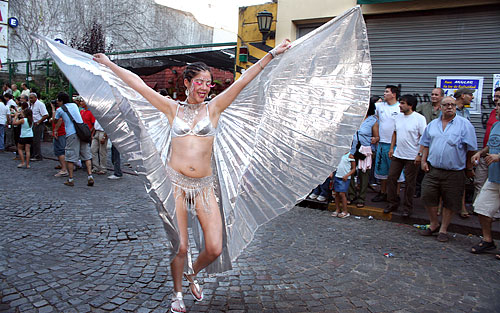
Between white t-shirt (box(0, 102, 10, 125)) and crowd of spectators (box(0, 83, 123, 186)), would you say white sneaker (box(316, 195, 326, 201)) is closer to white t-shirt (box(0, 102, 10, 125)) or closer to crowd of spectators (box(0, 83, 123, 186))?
crowd of spectators (box(0, 83, 123, 186))

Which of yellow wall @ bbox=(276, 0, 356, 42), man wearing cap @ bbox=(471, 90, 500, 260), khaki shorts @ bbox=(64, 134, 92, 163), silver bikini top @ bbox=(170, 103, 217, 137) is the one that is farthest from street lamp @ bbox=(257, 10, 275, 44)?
silver bikini top @ bbox=(170, 103, 217, 137)

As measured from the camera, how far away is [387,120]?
6902 millimetres

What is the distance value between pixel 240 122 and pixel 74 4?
63.8ft

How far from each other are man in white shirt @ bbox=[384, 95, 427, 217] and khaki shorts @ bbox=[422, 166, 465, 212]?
0.68 metres

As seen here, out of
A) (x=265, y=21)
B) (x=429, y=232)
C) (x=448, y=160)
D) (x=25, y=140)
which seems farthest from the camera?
(x=265, y=21)

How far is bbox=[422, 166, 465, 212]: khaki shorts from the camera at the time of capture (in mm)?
5062

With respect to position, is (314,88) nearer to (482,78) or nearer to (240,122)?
(240,122)

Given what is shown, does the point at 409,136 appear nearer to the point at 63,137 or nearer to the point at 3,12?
the point at 63,137

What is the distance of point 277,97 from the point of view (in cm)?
316

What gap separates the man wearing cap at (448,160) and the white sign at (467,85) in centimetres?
305

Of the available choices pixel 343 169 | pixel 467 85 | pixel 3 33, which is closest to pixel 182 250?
pixel 343 169

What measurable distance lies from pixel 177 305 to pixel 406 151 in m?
4.60

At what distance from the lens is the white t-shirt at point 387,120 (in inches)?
271

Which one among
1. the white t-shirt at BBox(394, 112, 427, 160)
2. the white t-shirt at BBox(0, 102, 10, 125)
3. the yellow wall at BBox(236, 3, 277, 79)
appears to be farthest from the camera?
the white t-shirt at BBox(0, 102, 10, 125)
